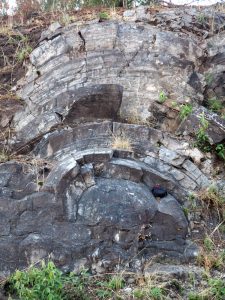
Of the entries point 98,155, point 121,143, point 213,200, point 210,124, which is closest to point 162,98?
point 210,124

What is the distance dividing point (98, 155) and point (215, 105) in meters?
2.57

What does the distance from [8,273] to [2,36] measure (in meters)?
5.52

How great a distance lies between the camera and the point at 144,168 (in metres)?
6.85

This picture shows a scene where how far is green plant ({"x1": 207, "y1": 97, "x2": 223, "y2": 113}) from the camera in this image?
832cm

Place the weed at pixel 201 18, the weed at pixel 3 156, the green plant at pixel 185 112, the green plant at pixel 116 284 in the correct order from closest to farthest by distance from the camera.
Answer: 1. the green plant at pixel 116 284
2. the weed at pixel 3 156
3. the green plant at pixel 185 112
4. the weed at pixel 201 18

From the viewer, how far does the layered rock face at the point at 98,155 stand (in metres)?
6.15

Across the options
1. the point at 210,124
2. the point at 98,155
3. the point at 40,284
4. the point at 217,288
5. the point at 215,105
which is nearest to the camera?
the point at 40,284

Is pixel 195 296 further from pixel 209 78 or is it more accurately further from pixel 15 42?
pixel 15 42

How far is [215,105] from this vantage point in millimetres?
8336

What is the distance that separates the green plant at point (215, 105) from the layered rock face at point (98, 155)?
0.77ft

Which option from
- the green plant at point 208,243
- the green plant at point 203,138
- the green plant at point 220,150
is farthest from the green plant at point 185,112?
the green plant at point 208,243

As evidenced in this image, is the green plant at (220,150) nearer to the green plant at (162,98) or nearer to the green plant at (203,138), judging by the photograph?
the green plant at (203,138)

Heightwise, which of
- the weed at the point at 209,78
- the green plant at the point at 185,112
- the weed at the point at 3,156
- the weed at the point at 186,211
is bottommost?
the weed at the point at 186,211

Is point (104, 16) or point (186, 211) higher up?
point (104, 16)
